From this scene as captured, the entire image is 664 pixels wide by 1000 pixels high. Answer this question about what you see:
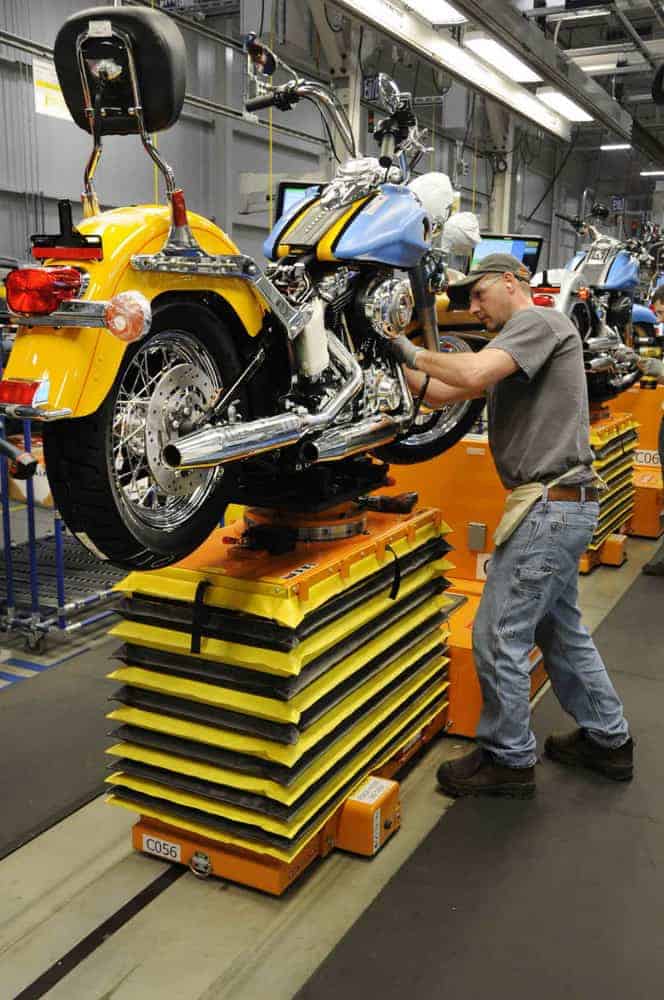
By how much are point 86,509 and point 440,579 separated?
168 cm

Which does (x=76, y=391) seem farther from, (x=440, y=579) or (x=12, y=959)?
(x=440, y=579)

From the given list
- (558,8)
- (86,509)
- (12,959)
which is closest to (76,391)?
(86,509)

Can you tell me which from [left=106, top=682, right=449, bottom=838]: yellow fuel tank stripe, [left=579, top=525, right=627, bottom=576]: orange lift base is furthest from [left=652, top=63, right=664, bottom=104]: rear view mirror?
[left=106, top=682, right=449, bottom=838]: yellow fuel tank stripe

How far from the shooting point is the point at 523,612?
9.59 feet

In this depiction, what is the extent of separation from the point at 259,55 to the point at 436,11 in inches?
125

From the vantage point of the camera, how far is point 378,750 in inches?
113

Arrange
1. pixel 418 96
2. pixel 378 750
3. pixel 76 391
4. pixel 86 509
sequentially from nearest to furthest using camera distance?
pixel 76 391
pixel 86 509
pixel 378 750
pixel 418 96

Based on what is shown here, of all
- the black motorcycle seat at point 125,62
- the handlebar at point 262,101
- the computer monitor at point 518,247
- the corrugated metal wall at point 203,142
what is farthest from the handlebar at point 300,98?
the corrugated metal wall at point 203,142

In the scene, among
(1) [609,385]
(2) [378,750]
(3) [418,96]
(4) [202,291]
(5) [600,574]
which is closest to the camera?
(4) [202,291]

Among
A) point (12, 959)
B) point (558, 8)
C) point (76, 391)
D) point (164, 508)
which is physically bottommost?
point (12, 959)

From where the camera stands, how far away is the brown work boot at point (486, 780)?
3.02 m

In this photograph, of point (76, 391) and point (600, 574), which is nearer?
point (76, 391)

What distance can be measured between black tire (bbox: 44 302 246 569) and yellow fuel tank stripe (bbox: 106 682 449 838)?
70 centimetres

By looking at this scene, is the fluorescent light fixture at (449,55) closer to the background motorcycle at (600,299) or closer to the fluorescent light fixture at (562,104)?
the fluorescent light fixture at (562,104)
